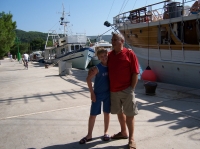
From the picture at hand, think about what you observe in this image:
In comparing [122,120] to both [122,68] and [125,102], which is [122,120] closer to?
[125,102]

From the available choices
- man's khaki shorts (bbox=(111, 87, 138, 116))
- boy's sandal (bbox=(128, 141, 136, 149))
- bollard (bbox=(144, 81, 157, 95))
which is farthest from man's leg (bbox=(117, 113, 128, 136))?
bollard (bbox=(144, 81, 157, 95))

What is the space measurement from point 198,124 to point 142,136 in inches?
52.4

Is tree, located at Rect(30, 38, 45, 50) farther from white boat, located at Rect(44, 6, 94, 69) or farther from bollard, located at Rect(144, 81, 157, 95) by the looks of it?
bollard, located at Rect(144, 81, 157, 95)

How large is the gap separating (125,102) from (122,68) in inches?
21.7

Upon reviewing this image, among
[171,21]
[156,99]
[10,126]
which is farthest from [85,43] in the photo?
[10,126]

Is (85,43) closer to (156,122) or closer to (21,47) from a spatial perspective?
(156,122)

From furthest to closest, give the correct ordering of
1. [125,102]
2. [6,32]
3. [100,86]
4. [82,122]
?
1. [6,32]
2. [82,122]
3. [100,86]
4. [125,102]

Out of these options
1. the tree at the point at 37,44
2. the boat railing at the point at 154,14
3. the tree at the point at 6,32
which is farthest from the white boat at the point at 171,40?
the tree at the point at 37,44

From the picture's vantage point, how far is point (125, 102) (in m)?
3.45

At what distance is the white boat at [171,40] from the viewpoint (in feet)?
29.2

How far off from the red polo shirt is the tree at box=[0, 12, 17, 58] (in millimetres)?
32913

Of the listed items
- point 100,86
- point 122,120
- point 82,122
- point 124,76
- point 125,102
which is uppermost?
point 124,76

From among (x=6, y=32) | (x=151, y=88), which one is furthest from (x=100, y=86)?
(x=6, y=32)

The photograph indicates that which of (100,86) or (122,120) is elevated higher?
(100,86)
